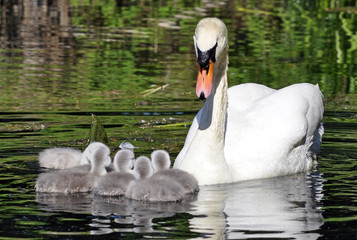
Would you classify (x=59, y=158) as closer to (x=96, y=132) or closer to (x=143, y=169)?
(x=96, y=132)

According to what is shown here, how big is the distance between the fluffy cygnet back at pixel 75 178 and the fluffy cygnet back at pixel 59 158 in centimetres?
87

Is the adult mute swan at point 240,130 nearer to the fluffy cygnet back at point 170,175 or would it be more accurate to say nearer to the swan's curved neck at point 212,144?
the swan's curved neck at point 212,144

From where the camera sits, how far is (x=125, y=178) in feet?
27.1

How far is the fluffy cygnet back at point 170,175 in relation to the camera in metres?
8.10

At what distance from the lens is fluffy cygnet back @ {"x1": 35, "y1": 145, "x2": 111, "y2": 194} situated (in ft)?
27.2

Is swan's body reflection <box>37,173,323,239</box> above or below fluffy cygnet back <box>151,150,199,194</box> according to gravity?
below

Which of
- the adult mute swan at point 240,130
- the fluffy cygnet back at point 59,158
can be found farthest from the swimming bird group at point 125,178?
the fluffy cygnet back at point 59,158

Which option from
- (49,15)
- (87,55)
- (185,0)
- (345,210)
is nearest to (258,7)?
(185,0)

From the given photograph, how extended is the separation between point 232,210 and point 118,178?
1.17 metres

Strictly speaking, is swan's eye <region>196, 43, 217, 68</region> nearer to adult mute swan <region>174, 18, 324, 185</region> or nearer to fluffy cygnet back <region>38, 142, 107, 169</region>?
adult mute swan <region>174, 18, 324, 185</region>

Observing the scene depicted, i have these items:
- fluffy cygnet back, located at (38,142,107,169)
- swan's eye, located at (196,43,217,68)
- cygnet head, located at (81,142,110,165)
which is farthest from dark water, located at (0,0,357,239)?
swan's eye, located at (196,43,217,68)

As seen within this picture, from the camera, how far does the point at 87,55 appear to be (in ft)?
58.9

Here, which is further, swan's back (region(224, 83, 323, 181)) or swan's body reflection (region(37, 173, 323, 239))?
swan's back (region(224, 83, 323, 181))

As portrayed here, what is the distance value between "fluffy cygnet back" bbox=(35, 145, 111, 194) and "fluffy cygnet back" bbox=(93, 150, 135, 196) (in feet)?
0.43
